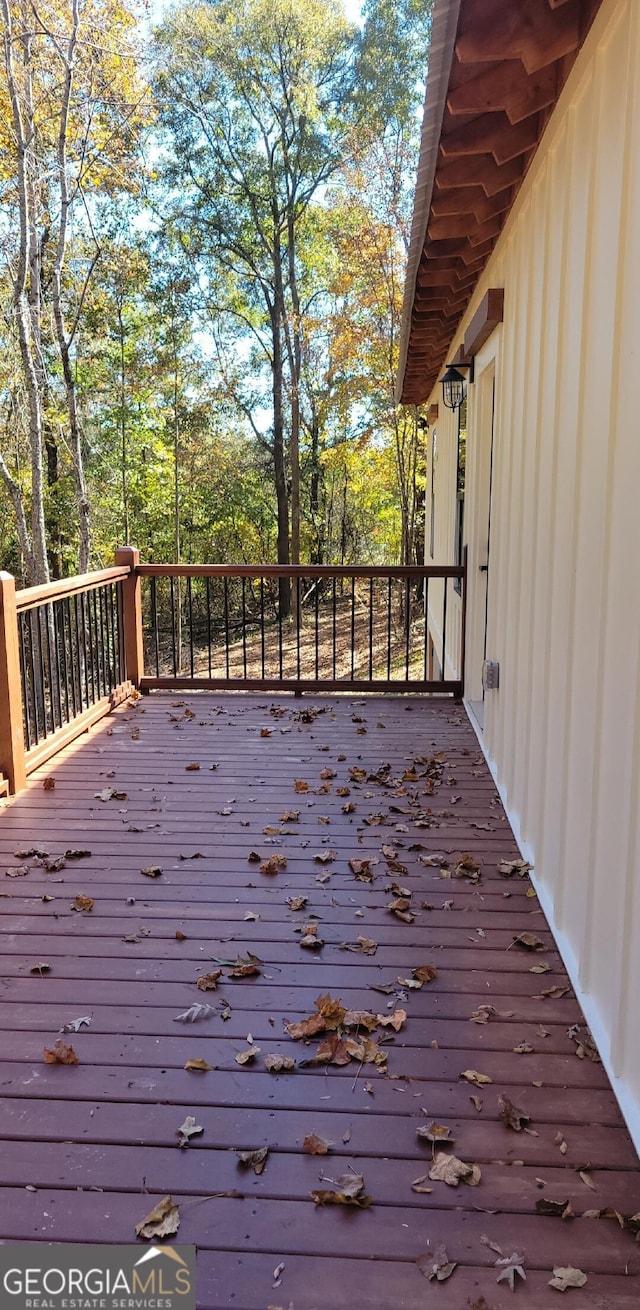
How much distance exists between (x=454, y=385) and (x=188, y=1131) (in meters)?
5.69

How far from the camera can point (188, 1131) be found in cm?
182

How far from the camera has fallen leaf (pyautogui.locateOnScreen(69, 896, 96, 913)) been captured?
9.39 feet

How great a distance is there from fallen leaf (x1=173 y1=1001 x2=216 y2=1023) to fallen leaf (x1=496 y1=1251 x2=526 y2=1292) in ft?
3.28

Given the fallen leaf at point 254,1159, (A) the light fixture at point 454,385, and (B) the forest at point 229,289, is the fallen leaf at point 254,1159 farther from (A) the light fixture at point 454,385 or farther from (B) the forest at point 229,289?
(B) the forest at point 229,289

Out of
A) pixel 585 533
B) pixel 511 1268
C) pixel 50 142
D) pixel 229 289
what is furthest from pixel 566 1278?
pixel 229 289

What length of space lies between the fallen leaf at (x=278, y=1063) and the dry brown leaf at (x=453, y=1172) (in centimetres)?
45

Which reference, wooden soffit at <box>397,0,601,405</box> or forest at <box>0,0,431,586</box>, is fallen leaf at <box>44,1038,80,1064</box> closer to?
wooden soffit at <box>397,0,601,405</box>

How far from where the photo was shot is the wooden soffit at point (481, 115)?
2264 mm

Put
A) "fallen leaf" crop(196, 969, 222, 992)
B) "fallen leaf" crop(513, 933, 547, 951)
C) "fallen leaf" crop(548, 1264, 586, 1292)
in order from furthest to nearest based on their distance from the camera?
1. "fallen leaf" crop(513, 933, 547, 951)
2. "fallen leaf" crop(196, 969, 222, 992)
3. "fallen leaf" crop(548, 1264, 586, 1292)

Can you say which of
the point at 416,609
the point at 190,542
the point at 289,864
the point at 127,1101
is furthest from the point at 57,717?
the point at 190,542

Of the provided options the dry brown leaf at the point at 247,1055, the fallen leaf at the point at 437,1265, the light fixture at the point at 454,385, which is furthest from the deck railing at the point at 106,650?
the fallen leaf at the point at 437,1265

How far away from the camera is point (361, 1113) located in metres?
1.88

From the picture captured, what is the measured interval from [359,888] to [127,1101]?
128cm

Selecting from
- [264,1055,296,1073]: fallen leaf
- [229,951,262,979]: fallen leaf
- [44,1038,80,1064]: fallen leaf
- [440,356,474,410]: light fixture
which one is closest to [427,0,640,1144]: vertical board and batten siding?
[264,1055,296,1073]: fallen leaf
